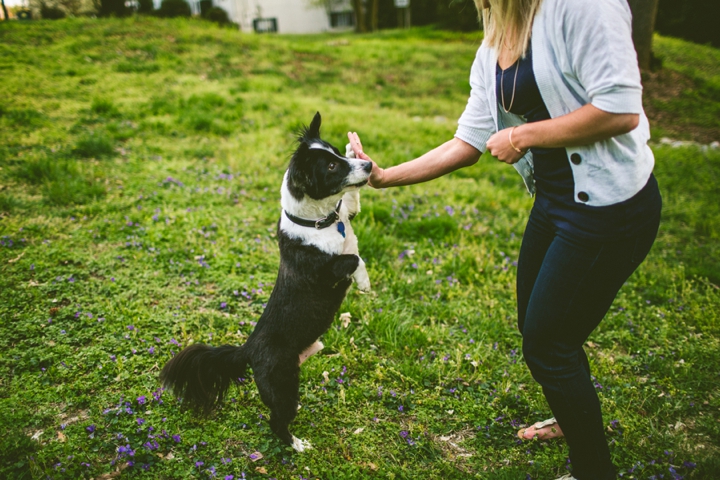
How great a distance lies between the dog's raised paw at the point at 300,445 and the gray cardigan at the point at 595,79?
199 centimetres

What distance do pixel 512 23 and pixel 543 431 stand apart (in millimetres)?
2225

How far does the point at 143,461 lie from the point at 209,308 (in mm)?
1352

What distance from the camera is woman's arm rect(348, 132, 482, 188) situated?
2305 mm

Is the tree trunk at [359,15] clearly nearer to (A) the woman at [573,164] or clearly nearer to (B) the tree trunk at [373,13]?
(B) the tree trunk at [373,13]

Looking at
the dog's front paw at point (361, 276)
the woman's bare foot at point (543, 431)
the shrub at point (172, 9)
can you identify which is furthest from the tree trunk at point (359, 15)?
the woman's bare foot at point (543, 431)

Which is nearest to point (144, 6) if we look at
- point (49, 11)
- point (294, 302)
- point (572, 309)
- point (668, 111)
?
point (49, 11)

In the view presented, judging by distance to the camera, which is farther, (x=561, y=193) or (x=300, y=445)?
(x=300, y=445)

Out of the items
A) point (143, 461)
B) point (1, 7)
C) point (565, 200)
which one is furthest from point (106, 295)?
point (1, 7)

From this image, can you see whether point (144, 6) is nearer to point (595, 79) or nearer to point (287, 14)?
point (287, 14)

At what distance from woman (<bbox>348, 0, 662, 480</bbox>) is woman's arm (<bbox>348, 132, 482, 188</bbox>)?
291 mm

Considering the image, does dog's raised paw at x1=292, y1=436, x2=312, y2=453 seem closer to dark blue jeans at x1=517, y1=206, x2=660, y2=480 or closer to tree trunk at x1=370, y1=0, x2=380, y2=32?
dark blue jeans at x1=517, y1=206, x2=660, y2=480

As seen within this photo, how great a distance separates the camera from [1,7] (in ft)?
47.5

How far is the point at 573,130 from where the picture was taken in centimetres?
155

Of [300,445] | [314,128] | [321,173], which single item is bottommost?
[300,445]
